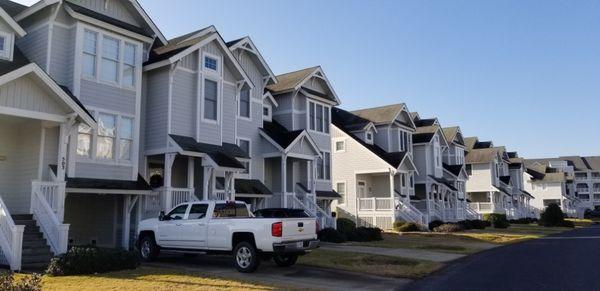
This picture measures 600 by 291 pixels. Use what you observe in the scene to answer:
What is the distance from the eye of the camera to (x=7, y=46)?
57.0 ft

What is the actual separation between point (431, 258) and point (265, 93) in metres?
15.4

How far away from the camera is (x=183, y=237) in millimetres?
15844

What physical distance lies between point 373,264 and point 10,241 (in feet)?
34.5

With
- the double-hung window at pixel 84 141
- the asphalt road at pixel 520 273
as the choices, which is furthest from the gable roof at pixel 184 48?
the asphalt road at pixel 520 273

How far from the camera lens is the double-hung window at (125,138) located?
2038 centimetres

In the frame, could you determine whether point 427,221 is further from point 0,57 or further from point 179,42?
point 0,57

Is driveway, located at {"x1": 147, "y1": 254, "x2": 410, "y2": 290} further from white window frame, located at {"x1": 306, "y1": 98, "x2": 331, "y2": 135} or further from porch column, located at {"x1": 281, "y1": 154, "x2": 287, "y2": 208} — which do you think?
white window frame, located at {"x1": 306, "y1": 98, "x2": 331, "y2": 135}

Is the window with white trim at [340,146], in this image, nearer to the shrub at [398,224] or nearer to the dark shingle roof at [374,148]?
the dark shingle roof at [374,148]

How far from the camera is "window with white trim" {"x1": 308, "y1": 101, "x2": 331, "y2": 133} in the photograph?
108 ft


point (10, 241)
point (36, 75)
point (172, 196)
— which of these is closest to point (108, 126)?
point (172, 196)

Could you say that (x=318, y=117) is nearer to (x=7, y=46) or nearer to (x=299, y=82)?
(x=299, y=82)

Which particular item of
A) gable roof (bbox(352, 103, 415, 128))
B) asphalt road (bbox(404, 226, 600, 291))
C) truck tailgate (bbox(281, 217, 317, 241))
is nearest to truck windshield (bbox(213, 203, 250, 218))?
truck tailgate (bbox(281, 217, 317, 241))

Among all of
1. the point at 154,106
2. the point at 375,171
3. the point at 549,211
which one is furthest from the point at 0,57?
the point at 549,211

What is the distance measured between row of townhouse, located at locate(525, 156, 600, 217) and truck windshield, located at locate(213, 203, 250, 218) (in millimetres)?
91271
